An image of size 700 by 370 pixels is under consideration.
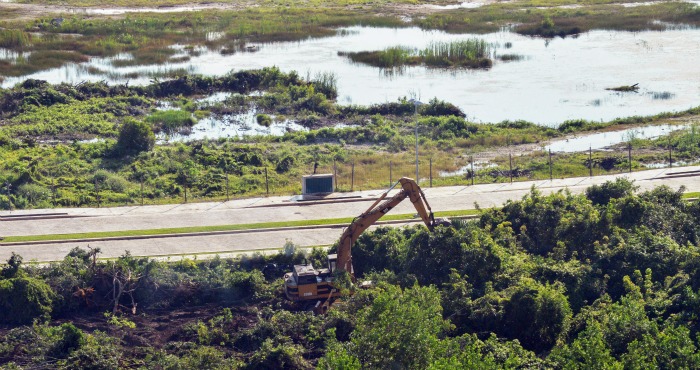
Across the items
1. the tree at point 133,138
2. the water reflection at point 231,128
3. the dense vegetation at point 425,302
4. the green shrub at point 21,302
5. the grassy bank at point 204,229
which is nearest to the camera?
the dense vegetation at point 425,302

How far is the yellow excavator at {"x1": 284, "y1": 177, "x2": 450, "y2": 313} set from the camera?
121ft

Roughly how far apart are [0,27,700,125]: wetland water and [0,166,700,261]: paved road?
A: 47.9 feet

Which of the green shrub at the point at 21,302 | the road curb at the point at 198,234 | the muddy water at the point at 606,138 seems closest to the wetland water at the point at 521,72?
the muddy water at the point at 606,138

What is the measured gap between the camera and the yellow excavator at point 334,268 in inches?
1455

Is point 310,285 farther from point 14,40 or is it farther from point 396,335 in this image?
point 14,40

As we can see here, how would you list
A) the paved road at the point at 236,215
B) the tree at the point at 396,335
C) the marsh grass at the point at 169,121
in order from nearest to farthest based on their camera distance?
the tree at the point at 396,335
the paved road at the point at 236,215
the marsh grass at the point at 169,121

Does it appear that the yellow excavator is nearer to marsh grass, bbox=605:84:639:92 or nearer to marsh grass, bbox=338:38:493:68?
marsh grass, bbox=605:84:639:92

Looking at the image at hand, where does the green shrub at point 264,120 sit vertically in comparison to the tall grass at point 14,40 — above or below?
below

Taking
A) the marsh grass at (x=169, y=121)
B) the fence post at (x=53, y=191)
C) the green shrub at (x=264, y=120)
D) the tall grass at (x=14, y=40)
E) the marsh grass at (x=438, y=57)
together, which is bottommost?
the fence post at (x=53, y=191)

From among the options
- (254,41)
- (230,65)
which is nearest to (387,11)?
(254,41)

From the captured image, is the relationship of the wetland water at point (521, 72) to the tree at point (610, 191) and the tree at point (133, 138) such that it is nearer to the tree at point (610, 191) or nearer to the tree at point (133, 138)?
the tree at point (133, 138)

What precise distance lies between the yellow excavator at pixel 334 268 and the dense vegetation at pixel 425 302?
25.1 inches

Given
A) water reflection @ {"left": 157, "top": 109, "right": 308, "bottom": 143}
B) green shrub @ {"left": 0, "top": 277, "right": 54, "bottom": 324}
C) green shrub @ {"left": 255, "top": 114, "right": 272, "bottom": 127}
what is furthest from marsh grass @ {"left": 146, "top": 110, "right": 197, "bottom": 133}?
green shrub @ {"left": 0, "top": 277, "right": 54, "bottom": 324}

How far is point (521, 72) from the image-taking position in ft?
253
